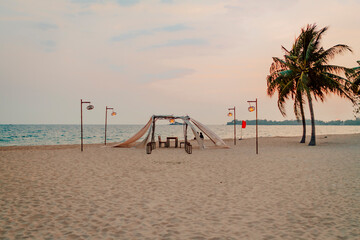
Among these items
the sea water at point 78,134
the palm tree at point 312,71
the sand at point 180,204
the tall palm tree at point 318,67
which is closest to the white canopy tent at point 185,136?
the palm tree at point 312,71

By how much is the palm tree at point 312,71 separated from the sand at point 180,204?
510 inches

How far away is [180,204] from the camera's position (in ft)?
21.2

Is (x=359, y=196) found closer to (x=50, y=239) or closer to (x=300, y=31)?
(x=50, y=239)

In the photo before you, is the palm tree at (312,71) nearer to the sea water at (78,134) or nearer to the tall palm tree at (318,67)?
the tall palm tree at (318,67)

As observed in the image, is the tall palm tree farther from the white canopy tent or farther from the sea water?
the sea water

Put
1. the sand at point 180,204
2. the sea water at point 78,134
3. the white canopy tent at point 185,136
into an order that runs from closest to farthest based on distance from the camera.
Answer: the sand at point 180,204
the white canopy tent at point 185,136
the sea water at point 78,134

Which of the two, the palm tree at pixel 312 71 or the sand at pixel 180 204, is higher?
the palm tree at pixel 312 71

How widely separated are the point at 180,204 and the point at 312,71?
20586 mm

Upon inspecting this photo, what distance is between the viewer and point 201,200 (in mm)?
6816

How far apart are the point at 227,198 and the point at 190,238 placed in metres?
2.71

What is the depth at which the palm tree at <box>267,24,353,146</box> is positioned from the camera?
22031mm

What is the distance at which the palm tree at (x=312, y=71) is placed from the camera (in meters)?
22.0

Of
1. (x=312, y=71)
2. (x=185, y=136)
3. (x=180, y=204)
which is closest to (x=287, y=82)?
(x=312, y=71)

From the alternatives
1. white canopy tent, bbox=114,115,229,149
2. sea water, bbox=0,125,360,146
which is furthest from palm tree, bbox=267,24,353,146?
sea water, bbox=0,125,360,146
